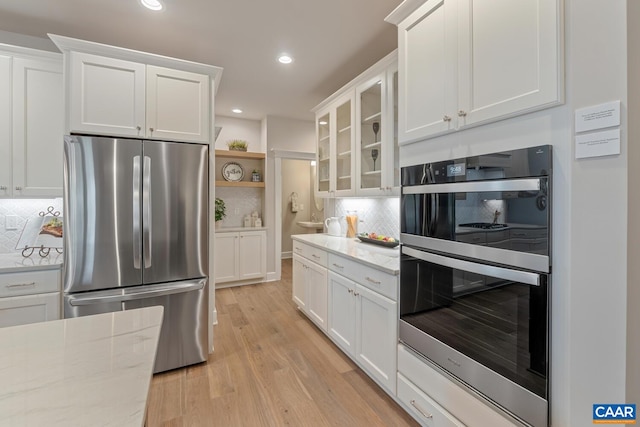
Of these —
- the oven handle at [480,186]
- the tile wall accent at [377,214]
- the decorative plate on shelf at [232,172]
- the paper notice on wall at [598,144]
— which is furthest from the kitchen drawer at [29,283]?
the paper notice on wall at [598,144]

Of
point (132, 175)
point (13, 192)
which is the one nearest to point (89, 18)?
point (132, 175)

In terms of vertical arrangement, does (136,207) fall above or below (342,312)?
above

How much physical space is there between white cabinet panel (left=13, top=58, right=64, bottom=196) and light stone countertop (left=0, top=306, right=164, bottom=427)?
1869 mm

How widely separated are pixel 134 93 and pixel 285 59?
1.44 m

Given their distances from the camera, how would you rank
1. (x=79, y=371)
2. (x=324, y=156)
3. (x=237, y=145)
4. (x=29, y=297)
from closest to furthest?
(x=79, y=371) → (x=29, y=297) → (x=324, y=156) → (x=237, y=145)

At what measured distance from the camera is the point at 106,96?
6.81 ft

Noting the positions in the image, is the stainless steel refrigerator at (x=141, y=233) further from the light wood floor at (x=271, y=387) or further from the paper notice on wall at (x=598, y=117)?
the paper notice on wall at (x=598, y=117)

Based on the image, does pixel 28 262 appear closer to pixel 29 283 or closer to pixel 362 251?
pixel 29 283

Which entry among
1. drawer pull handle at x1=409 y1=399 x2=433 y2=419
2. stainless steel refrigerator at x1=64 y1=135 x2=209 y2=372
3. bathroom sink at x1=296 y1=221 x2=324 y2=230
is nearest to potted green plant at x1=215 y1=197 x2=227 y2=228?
stainless steel refrigerator at x1=64 y1=135 x2=209 y2=372

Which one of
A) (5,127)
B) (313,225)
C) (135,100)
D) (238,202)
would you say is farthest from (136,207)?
(313,225)

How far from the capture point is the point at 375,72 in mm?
2486

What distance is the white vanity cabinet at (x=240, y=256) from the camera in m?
4.30

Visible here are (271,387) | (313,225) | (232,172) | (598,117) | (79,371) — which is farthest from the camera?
(313,225)

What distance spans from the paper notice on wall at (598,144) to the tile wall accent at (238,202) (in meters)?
4.29
